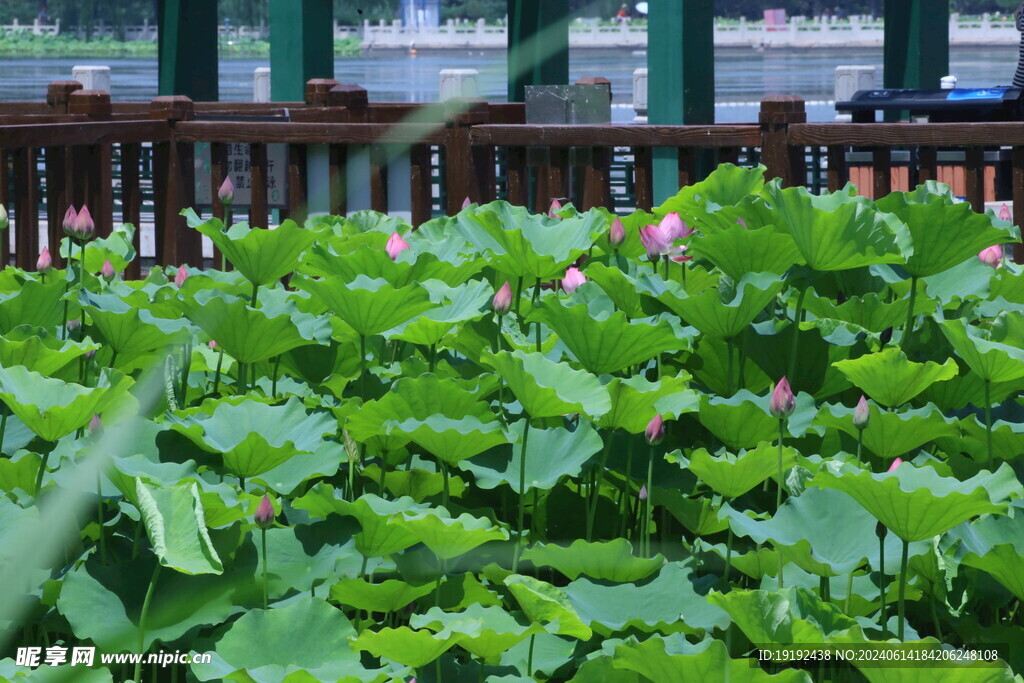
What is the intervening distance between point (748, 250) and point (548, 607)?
0.76m

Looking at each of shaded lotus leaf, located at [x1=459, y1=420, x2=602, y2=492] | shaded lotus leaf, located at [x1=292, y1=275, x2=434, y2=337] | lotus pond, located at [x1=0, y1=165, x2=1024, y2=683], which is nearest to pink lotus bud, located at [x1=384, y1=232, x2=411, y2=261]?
lotus pond, located at [x1=0, y1=165, x2=1024, y2=683]

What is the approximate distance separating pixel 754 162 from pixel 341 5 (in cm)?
9382

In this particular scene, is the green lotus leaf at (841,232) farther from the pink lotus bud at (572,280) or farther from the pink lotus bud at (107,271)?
the pink lotus bud at (107,271)

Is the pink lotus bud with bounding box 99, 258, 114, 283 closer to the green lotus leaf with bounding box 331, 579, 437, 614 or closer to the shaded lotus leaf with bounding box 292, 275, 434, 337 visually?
the shaded lotus leaf with bounding box 292, 275, 434, 337

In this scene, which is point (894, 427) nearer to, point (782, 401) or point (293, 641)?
point (782, 401)

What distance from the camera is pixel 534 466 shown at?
1539mm

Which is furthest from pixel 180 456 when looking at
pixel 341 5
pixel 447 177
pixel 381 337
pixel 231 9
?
pixel 231 9

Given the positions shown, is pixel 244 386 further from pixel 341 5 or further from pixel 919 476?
pixel 341 5

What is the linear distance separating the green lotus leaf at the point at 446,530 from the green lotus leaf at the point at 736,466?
10.8 inches

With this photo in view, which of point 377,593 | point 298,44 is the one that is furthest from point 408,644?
point 298,44

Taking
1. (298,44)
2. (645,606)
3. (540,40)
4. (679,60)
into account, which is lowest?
(645,606)

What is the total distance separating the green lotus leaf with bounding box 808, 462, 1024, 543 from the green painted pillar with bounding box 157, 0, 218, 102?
385 inches

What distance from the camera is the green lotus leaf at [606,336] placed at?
5.24ft

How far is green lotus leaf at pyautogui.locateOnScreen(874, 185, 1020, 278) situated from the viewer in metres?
1.77
